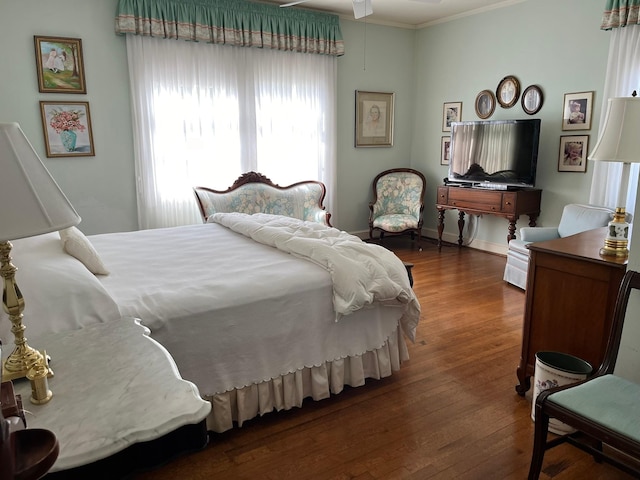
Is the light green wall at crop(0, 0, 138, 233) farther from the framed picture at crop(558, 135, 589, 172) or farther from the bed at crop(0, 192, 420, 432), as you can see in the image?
the framed picture at crop(558, 135, 589, 172)

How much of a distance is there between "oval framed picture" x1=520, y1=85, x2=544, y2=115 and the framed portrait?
5.71 feet

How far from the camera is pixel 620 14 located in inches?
156

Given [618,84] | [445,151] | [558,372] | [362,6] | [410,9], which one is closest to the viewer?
[558,372]

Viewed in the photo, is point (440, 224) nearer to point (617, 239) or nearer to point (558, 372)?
point (617, 239)

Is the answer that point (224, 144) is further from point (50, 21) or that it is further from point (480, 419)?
point (480, 419)

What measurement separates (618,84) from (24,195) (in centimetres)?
472

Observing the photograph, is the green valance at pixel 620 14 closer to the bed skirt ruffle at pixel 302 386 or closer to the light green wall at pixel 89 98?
the bed skirt ruffle at pixel 302 386

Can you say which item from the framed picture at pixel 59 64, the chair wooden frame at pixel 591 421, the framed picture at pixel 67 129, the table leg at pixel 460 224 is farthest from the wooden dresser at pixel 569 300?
the framed picture at pixel 59 64

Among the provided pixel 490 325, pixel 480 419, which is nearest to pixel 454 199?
pixel 490 325

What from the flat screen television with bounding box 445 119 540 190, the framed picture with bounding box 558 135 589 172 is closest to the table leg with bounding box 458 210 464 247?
the flat screen television with bounding box 445 119 540 190


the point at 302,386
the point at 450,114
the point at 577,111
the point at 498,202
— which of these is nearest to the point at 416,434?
the point at 302,386

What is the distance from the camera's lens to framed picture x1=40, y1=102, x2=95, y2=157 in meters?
4.12

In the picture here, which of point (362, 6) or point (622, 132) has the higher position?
point (362, 6)

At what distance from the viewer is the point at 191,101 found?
4.71 metres
